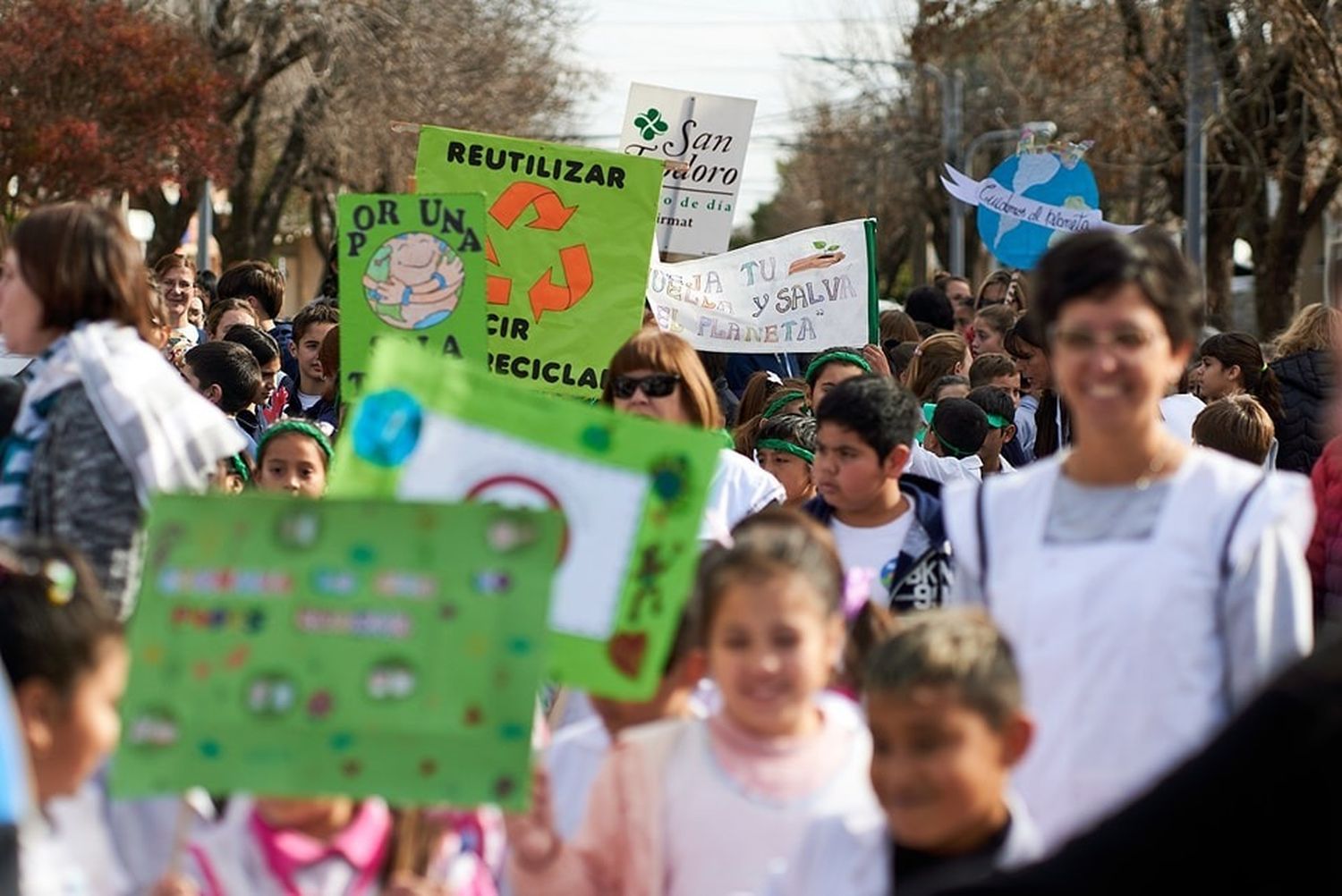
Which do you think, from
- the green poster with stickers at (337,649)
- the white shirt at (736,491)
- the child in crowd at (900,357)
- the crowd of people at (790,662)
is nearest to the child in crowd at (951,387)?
the child in crowd at (900,357)

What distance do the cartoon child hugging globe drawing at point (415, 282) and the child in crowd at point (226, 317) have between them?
3.35 meters

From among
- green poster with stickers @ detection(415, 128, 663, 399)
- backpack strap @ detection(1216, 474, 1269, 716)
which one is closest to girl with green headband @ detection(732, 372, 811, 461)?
green poster with stickers @ detection(415, 128, 663, 399)

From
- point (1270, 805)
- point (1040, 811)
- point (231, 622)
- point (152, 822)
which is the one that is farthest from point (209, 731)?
point (1270, 805)

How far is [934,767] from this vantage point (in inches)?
141

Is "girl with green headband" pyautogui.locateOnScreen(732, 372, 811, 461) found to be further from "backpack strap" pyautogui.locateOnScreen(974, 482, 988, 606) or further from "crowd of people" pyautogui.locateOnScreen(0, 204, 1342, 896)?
"backpack strap" pyautogui.locateOnScreen(974, 482, 988, 606)

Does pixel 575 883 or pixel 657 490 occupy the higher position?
pixel 657 490

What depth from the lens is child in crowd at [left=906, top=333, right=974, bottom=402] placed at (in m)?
10.6

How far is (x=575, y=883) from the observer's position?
3.81 metres

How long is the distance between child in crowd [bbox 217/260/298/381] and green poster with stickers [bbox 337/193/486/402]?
4576mm

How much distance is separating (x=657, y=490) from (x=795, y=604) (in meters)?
0.30

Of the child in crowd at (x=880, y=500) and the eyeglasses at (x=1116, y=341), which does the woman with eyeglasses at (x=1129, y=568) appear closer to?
the eyeglasses at (x=1116, y=341)

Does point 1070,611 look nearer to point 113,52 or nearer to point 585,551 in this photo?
point 585,551

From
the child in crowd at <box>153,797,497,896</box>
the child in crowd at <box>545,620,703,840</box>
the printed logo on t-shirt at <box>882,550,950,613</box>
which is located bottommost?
the child in crowd at <box>153,797,497,896</box>

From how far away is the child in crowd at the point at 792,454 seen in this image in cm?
741
